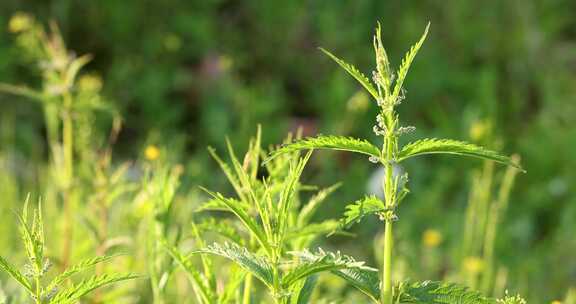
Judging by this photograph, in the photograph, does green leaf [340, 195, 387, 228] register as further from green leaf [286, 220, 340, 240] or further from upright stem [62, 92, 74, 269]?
upright stem [62, 92, 74, 269]

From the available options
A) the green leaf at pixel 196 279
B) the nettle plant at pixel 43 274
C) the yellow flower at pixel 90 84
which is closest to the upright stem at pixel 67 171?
the yellow flower at pixel 90 84

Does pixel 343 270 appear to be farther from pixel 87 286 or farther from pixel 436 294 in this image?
pixel 87 286

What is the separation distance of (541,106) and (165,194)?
2.99m

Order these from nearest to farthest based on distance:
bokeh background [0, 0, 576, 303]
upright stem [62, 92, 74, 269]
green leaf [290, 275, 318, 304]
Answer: green leaf [290, 275, 318, 304] < upright stem [62, 92, 74, 269] < bokeh background [0, 0, 576, 303]

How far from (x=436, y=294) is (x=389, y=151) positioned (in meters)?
0.19

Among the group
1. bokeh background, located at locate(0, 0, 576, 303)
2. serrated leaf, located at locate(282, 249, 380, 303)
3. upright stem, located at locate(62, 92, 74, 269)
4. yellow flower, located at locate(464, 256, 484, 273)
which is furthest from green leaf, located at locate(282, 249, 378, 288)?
bokeh background, located at locate(0, 0, 576, 303)

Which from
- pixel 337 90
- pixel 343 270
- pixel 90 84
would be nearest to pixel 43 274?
pixel 343 270

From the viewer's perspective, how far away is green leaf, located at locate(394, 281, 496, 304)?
1.08 metres

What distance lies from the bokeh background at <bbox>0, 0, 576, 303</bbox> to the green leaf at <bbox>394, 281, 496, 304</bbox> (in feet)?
6.56

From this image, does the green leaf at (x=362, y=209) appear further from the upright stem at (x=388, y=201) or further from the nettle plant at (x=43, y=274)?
the nettle plant at (x=43, y=274)

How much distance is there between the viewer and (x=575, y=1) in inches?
190

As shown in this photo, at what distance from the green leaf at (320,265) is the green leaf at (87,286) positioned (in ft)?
0.64

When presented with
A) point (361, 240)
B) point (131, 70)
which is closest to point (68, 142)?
point (361, 240)

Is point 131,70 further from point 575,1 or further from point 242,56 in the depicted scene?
point 575,1
